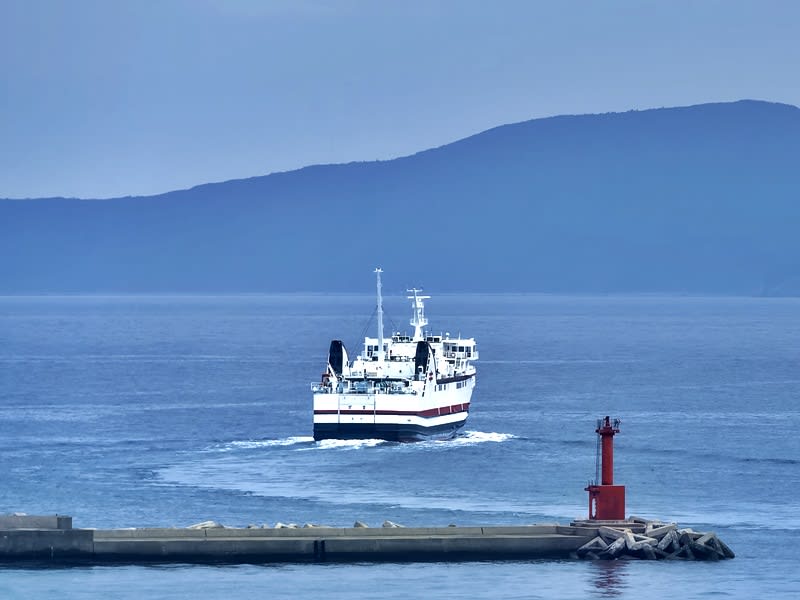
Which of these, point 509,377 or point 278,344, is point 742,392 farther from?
point 278,344

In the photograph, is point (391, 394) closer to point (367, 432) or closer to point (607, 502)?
point (367, 432)

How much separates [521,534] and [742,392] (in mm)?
70115

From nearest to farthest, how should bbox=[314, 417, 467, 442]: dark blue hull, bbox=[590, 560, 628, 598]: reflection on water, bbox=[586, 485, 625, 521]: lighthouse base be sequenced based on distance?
bbox=[590, 560, 628, 598]: reflection on water, bbox=[586, 485, 625, 521]: lighthouse base, bbox=[314, 417, 467, 442]: dark blue hull

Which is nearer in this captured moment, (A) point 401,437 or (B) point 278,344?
(A) point 401,437

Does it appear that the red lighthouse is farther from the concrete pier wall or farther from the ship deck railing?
the ship deck railing

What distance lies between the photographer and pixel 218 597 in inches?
1845

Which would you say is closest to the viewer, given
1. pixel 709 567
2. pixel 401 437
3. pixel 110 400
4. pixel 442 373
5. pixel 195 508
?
pixel 709 567

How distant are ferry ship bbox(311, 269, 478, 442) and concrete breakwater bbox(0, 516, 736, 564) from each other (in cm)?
3449

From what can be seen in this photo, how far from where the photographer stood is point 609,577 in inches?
1917

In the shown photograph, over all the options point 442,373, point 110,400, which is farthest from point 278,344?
point 442,373

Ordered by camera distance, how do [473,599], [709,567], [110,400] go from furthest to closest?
[110,400] < [709,567] < [473,599]

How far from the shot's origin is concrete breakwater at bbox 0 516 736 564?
48750 millimetres

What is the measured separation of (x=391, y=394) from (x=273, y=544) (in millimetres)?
37439

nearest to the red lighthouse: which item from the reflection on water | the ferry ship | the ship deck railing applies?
the reflection on water
